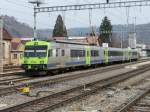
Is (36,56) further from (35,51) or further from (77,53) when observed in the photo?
(77,53)

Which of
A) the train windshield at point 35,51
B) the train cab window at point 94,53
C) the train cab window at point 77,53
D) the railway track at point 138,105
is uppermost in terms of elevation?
the train windshield at point 35,51

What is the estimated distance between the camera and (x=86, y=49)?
148ft

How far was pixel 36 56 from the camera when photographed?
33375 millimetres

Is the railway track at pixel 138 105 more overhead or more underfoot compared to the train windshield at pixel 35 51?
more underfoot

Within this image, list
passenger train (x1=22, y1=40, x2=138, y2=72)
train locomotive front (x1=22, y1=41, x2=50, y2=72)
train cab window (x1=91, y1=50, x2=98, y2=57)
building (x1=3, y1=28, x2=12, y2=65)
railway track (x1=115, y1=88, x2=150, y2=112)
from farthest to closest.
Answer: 1. building (x1=3, y1=28, x2=12, y2=65)
2. train cab window (x1=91, y1=50, x2=98, y2=57)
3. passenger train (x1=22, y1=40, x2=138, y2=72)
4. train locomotive front (x1=22, y1=41, x2=50, y2=72)
5. railway track (x1=115, y1=88, x2=150, y2=112)

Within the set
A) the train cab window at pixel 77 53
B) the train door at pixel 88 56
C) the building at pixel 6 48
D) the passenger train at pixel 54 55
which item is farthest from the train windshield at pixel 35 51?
the building at pixel 6 48

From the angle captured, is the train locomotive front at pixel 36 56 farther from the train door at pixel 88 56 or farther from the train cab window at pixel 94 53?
the train cab window at pixel 94 53

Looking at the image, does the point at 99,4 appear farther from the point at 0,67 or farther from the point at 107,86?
the point at 107,86

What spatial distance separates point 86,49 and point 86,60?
1.16m

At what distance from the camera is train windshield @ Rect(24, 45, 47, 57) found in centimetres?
3294

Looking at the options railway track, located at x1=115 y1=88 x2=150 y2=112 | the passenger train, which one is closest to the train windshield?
the passenger train

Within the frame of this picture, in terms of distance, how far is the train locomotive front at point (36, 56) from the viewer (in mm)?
32688

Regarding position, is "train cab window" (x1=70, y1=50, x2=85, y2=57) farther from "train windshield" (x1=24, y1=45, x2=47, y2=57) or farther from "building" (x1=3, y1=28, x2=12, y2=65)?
"building" (x1=3, y1=28, x2=12, y2=65)

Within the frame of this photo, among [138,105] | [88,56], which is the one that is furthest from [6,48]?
[138,105]
